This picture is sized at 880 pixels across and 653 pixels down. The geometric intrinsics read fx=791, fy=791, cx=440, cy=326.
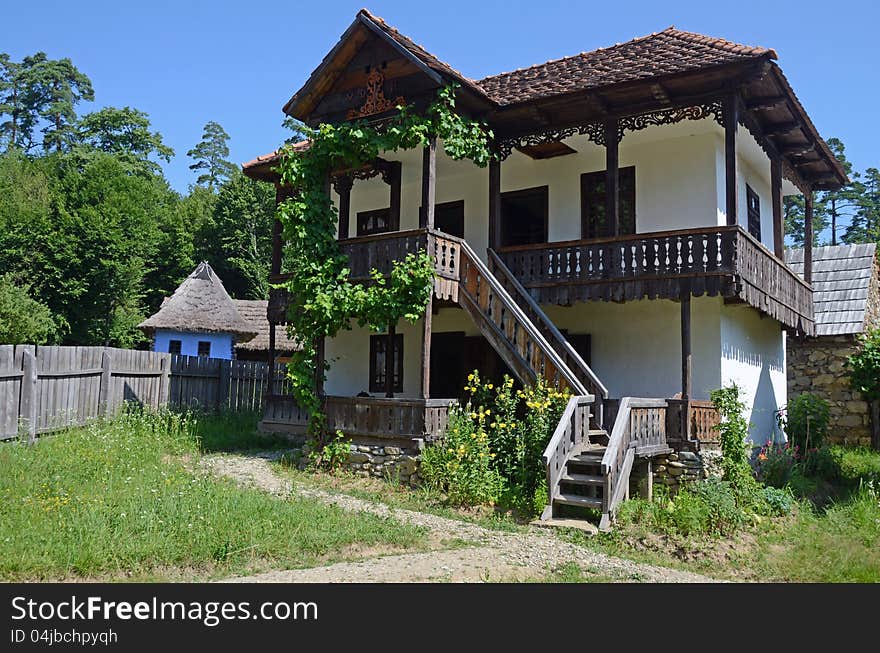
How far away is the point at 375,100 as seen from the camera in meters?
14.7

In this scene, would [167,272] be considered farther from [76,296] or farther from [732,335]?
[732,335]

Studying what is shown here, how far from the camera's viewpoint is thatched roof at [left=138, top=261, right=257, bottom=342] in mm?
30766

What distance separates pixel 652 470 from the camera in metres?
13.3

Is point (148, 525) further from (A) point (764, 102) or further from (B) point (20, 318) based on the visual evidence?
(B) point (20, 318)

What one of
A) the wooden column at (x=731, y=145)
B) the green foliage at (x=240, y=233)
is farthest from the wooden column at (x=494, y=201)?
the green foliage at (x=240, y=233)

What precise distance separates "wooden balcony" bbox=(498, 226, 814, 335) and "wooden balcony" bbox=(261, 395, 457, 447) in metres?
3.10

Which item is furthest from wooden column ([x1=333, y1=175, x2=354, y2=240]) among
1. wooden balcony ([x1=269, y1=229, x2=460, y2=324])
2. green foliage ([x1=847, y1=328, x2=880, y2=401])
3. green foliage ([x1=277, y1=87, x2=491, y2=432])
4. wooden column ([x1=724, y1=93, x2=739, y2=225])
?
green foliage ([x1=847, y1=328, x2=880, y2=401])

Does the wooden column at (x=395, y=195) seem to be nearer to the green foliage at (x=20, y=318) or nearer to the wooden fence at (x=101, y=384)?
the wooden fence at (x=101, y=384)

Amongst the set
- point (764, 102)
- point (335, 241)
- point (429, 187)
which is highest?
point (764, 102)

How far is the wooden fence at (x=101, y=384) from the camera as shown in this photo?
13.8 m

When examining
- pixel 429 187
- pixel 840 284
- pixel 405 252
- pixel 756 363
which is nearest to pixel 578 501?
pixel 405 252

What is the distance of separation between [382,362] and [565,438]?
24.8 ft
